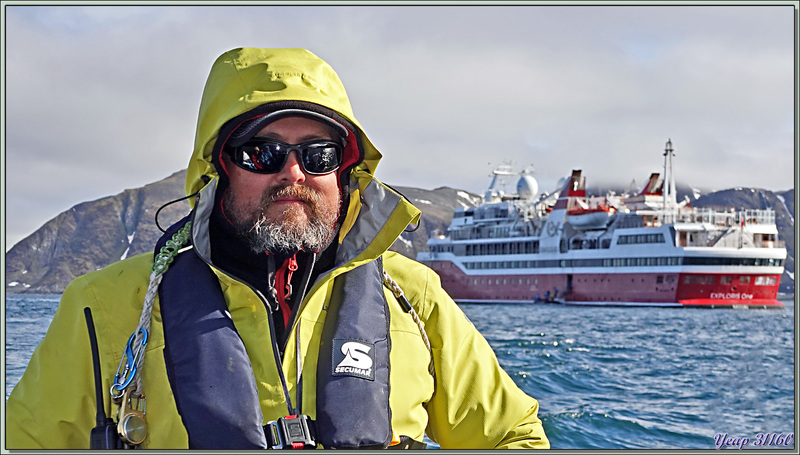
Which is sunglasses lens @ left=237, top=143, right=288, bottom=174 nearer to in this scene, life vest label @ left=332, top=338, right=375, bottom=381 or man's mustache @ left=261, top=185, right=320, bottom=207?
man's mustache @ left=261, top=185, right=320, bottom=207

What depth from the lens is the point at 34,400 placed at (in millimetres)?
1916

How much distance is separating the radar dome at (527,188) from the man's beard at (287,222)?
57656 millimetres

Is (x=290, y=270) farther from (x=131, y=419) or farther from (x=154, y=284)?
(x=131, y=419)

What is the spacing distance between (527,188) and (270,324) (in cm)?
5808

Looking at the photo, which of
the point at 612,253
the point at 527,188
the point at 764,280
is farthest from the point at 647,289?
the point at 527,188

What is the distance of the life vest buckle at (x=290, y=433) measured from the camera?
77.2 inches

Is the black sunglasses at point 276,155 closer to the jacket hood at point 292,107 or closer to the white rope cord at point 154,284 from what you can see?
the jacket hood at point 292,107

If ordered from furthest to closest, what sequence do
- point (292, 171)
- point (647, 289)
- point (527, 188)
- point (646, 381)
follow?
point (527, 188) < point (647, 289) < point (646, 381) < point (292, 171)

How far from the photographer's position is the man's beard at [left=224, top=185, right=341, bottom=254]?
211 centimetres

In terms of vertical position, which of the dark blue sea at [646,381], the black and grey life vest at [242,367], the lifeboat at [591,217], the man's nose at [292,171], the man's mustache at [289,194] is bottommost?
the dark blue sea at [646,381]

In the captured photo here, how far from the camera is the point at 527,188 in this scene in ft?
194

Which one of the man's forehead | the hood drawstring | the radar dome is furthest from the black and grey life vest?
the radar dome

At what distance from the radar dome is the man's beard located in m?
57.7

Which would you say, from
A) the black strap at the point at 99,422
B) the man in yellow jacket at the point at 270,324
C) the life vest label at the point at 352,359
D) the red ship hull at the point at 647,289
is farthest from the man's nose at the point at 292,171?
the red ship hull at the point at 647,289
